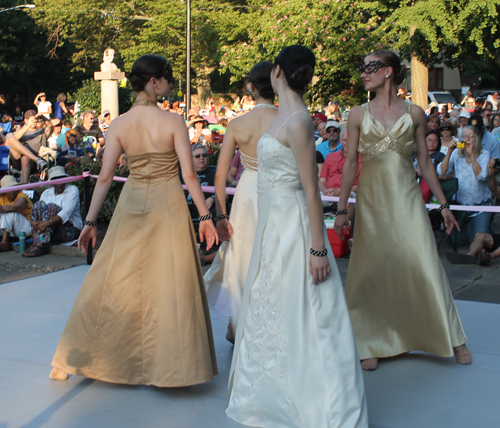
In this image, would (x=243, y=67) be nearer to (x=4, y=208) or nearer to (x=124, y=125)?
(x=4, y=208)

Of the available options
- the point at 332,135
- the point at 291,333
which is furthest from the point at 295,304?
the point at 332,135

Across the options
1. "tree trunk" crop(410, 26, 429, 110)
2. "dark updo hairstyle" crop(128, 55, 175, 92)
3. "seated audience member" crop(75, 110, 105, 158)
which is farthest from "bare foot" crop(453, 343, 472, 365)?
"tree trunk" crop(410, 26, 429, 110)

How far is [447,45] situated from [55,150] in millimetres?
21451

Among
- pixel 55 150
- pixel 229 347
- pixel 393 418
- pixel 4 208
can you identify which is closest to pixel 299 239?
pixel 393 418

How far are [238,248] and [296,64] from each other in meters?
1.62

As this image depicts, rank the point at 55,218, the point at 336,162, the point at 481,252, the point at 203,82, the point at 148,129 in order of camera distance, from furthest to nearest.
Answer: the point at 203,82
the point at 336,162
the point at 55,218
the point at 481,252
the point at 148,129

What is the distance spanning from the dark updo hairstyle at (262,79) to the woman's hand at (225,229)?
2.99ft

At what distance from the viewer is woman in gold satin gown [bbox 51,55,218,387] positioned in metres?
3.84

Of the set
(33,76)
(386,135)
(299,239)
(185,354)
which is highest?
(33,76)

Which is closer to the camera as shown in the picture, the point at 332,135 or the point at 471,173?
the point at 471,173

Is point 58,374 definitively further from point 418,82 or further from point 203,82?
point 203,82

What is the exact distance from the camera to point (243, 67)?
86.4 feet

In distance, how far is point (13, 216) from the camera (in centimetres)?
933

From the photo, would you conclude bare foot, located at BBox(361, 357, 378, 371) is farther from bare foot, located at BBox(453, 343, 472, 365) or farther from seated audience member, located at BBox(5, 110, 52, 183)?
seated audience member, located at BBox(5, 110, 52, 183)
